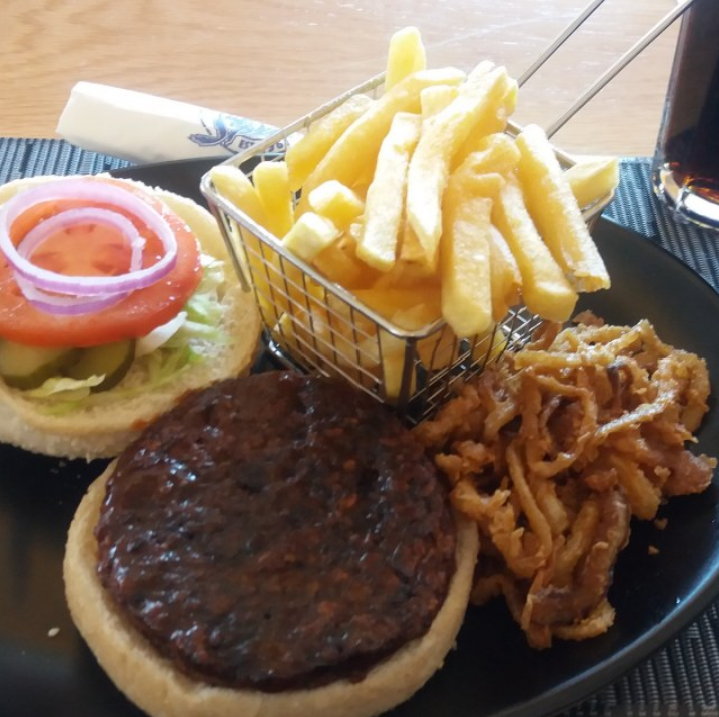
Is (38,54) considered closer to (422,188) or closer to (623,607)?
(422,188)

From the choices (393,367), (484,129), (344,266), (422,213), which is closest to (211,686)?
(393,367)

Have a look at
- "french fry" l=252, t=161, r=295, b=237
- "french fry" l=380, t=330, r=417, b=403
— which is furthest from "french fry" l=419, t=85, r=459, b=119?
"french fry" l=380, t=330, r=417, b=403

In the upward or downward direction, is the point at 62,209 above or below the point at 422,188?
below

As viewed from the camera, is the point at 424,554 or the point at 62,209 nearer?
the point at 424,554

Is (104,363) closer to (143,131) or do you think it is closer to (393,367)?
(393,367)

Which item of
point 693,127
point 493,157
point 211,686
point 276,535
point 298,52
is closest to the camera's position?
point 211,686

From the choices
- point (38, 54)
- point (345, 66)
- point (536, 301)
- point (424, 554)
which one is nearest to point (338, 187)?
point (536, 301)

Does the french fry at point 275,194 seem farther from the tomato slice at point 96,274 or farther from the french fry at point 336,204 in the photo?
the tomato slice at point 96,274
